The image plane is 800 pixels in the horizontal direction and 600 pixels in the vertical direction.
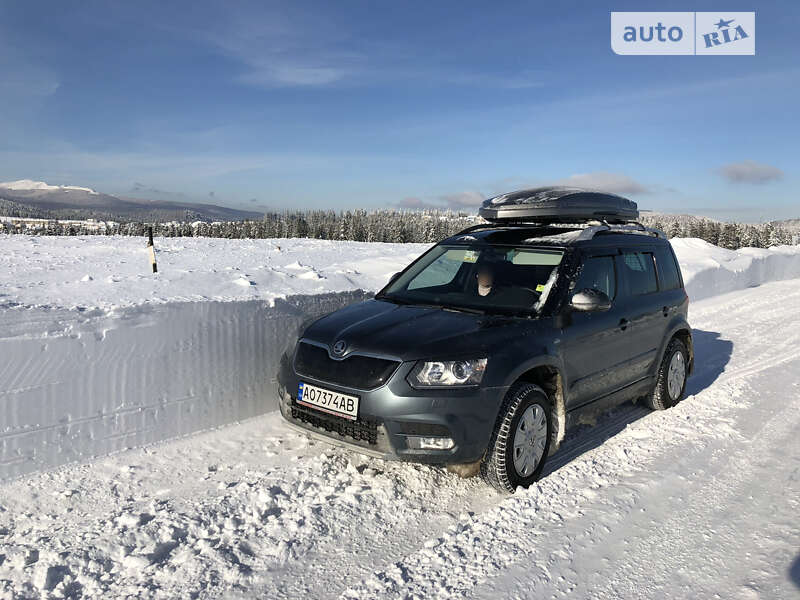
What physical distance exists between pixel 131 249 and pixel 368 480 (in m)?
21.3

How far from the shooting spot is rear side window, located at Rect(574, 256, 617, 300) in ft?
15.7

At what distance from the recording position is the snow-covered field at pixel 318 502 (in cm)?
297

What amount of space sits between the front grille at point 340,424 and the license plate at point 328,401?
0.04m

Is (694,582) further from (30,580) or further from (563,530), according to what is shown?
(30,580)

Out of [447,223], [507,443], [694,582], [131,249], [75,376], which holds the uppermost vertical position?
[447,223]

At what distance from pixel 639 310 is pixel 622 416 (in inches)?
43.4

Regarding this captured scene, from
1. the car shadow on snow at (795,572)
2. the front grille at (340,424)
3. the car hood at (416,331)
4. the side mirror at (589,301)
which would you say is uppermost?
the side mirror at (589,301)

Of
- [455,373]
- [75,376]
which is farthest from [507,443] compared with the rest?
[75,376]

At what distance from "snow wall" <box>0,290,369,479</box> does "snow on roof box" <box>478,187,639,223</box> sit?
7.35ft

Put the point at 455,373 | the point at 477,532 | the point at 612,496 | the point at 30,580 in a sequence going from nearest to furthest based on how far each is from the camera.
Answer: the point at 30,580 < the point at 477,532 < the point at 455,373 < the point at 612,496

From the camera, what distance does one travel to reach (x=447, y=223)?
105750mm

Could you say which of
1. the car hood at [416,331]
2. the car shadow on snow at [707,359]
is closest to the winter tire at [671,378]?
the car shadow on snow at [707,359]

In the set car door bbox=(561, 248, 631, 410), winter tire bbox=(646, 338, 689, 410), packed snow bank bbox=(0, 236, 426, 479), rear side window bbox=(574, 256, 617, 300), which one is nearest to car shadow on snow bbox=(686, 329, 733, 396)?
winter tire bbox=(646, 338, 689, 410)

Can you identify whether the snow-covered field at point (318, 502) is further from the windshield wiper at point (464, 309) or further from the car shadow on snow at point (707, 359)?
the windshield wiper at point (464, 309)
